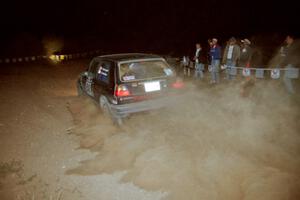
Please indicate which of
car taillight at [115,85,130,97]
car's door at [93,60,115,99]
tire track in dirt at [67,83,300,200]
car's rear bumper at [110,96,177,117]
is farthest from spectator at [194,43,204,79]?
car taillight at [115,85,130,97]

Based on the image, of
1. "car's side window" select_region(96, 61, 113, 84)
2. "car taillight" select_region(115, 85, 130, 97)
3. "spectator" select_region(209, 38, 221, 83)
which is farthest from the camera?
"spectator" select_region(209, 38, 221, 83)

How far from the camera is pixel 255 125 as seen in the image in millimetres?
6852

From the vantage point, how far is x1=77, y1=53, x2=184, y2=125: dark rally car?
23.5 feet

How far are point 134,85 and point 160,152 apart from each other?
6.58 feet

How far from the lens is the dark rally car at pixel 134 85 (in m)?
7.17

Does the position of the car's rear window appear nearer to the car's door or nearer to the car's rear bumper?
the car's door

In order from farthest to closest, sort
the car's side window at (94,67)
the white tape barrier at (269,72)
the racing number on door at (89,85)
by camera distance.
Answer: the white tape barrier at (269,72) → the racing number on door at (89,85) → the car's side window at (94,67)

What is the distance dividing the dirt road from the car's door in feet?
2.26

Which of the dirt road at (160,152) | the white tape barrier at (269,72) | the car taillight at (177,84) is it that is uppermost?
the car taillight at (177,84)

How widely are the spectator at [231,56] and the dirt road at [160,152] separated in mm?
2629

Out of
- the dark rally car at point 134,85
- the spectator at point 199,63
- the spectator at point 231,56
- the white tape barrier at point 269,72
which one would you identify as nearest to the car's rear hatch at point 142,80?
the dark rally car at point 134,85

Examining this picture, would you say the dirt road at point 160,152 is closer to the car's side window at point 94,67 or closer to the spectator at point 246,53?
the car's side window at point 94,67

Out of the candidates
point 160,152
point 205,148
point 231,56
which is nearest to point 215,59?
point 231,56

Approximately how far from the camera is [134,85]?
7.22m
